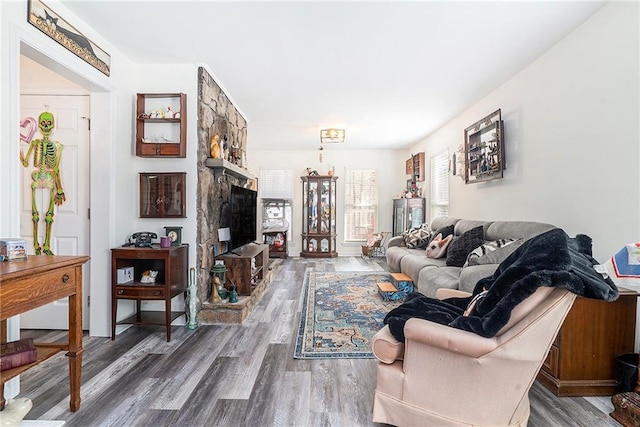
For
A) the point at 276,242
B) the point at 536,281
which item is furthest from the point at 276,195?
the point at 536,281

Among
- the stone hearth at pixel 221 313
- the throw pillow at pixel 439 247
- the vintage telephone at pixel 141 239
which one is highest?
the vintage telephone at pixel 141 239

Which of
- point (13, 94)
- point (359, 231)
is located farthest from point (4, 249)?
point (359, 231)

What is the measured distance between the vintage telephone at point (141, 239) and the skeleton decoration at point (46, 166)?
0.71m

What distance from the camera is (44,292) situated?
152 cm

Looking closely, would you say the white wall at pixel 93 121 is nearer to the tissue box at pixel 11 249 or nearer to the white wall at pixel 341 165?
the tissue box at pixel 11 249

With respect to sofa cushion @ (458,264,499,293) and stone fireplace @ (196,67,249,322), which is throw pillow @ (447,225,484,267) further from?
stone fireplace @ (196,67,249,322)

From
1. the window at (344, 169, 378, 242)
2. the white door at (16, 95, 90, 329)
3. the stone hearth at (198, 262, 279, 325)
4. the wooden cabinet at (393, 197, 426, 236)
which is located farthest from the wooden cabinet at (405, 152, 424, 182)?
the white door at (16, 95, 90, 329)

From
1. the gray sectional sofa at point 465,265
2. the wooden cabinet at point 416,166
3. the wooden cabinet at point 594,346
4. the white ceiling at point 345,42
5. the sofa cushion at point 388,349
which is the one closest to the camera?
the sofa cushion at point 388,349

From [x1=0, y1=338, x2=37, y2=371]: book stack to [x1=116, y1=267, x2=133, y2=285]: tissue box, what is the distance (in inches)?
44.4

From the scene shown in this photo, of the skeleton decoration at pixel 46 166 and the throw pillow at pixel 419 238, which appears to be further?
the throw pillow at pixel 419 238

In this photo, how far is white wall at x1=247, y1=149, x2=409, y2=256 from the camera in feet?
24.1

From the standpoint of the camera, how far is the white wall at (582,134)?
6.57 ft

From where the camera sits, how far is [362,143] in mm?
6633

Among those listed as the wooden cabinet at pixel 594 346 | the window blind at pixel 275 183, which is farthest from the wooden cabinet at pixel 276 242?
the wooden cabinet at pixel 594 346
